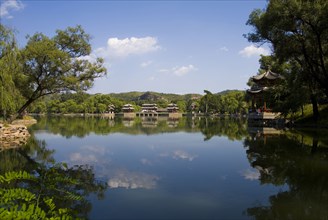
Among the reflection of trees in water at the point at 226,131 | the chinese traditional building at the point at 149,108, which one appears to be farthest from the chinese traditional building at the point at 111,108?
the reflection of trees in water at the point at 226,131

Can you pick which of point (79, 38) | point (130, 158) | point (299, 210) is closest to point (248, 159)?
point (130, 158)

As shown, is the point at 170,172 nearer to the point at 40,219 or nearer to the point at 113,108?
the point at 40,219

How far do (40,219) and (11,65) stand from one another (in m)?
19.9

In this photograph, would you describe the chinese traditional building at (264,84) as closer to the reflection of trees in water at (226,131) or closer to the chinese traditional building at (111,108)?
the reflection of trees in water at (226,131)

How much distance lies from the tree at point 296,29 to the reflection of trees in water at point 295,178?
7.95 metres

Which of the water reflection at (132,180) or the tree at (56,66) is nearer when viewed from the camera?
the water reflection at (132,180)

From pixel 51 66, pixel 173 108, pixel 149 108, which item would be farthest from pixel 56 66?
pixel 149 108

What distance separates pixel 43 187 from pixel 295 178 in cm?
704

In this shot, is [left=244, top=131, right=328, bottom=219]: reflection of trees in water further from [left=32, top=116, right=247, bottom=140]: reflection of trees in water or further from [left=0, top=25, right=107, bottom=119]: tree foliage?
[left=0, top=25, right=107, bottom=119]: tree foliage

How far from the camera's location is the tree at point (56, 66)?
23375 mm

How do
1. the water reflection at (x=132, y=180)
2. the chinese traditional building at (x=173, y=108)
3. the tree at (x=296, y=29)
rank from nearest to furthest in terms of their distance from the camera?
the water reflection at (x=132, y=180) → the tree at (x=296, y=29) → the chinese traditional building at (x=173, y=108)

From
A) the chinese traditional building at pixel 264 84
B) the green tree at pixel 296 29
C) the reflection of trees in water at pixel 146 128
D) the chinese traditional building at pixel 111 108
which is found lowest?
the reflection of trees in water at pixel 146 128

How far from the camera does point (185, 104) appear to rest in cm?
13588

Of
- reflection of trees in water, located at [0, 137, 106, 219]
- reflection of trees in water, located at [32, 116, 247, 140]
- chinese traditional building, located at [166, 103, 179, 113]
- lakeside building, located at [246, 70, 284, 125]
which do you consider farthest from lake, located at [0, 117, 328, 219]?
chinese traditional building, located at [166, 103, 179, 113]
